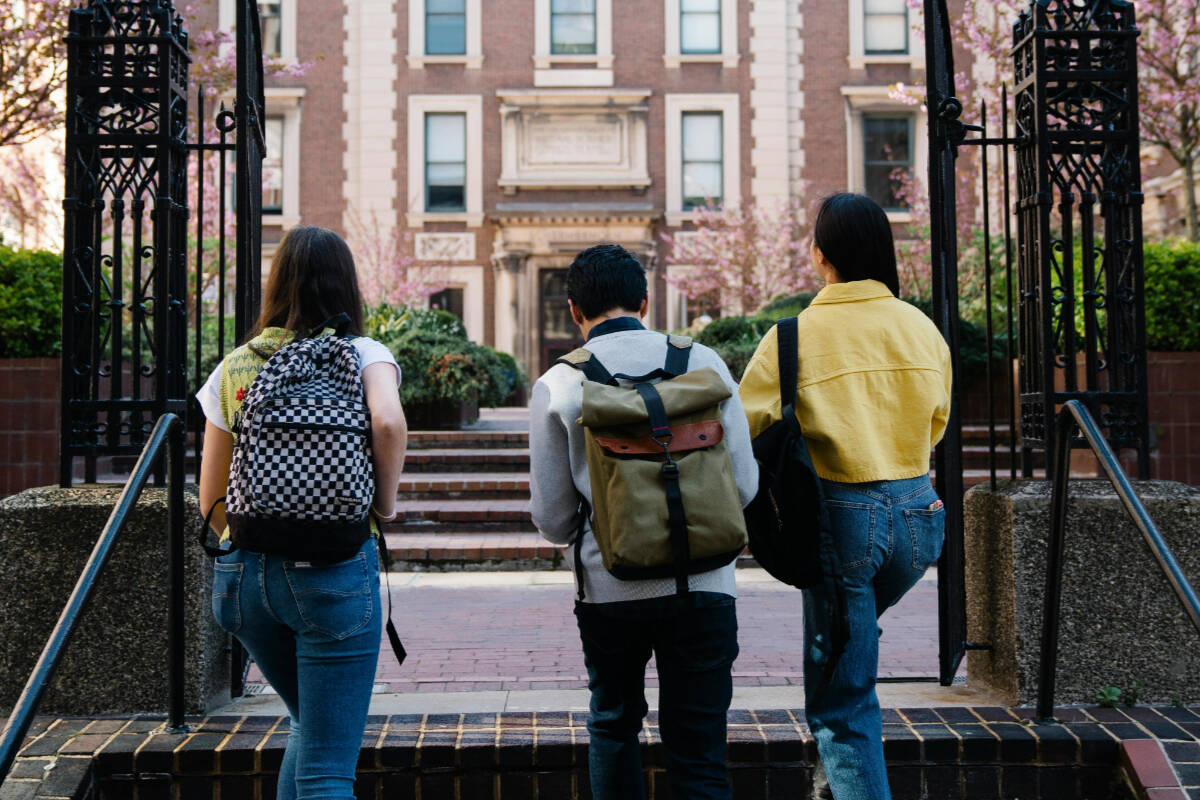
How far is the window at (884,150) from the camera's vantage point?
82.6 feet

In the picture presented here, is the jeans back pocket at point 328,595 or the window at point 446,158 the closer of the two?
the jeans back pocket at point 328,595

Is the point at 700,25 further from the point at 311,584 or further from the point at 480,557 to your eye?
the point at 311,584

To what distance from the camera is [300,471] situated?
260cm

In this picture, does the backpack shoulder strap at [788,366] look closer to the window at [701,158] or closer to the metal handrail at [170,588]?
the metal handrail at [170,588]

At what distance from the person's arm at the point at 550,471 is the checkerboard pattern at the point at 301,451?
1.38ft

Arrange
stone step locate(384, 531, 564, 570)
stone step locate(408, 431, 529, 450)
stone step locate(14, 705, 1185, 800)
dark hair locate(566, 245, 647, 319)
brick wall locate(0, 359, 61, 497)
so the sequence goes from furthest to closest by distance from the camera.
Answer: stone step locate(408, 431, 529, 450), stone step locate(384, 531, 564, 570), brick wall locate(0, 359, 61, 497), stone step locate(14, 705, 1185, 800), dark hair locate(566, 245, 647, 319)

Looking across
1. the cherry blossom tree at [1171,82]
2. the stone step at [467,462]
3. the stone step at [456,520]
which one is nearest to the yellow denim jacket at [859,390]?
the stone step at [456,520]

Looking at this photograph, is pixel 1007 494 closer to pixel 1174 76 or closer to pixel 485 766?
pixel 485 766

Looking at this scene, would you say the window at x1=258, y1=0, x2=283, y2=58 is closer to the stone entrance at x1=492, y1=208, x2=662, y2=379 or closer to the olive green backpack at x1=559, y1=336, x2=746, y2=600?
the stone entrance at x1=492, y1=208, x2=662, y2=379

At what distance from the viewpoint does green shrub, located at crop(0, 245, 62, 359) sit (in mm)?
8008

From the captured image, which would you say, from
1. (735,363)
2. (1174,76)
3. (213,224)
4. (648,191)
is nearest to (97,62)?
(735,363)

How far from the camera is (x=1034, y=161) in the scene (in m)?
4.49

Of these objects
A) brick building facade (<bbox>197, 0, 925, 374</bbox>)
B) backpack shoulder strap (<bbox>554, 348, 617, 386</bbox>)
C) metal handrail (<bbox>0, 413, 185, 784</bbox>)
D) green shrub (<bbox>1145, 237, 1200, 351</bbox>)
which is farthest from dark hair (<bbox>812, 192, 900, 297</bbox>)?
brick building facade (<bbox>197, 0, 925, 374</bbox>)

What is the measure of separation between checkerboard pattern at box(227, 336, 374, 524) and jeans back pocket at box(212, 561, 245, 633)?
0.56 feet
